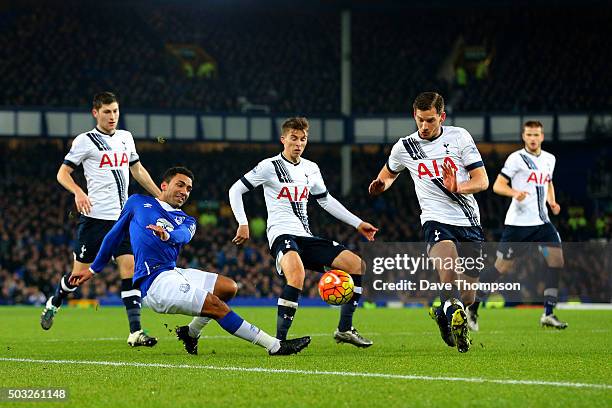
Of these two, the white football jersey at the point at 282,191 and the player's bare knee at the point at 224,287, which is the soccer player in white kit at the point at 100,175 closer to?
the white football jersey at the point at 282,191

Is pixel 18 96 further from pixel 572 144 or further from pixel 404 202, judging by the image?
pixel 572 144

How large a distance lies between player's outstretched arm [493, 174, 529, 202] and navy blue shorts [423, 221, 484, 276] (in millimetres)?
3321

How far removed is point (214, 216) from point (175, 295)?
93.6 ft

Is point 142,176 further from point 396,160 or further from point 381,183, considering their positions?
point 396,160

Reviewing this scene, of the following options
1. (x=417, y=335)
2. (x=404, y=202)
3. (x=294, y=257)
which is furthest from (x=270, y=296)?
(x=294, y=257)

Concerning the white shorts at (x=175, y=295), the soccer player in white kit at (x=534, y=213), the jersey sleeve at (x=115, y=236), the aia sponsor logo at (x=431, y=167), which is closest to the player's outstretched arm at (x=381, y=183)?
the aia sponsor logo at (x=431, y=167)

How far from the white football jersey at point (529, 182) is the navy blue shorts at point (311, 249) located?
443 centimetres

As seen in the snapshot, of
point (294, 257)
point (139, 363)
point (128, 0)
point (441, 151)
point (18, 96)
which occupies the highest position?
point (128, 0)

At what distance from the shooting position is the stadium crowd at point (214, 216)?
30328 mm

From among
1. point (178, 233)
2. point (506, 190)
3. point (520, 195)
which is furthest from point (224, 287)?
point (506, 190)

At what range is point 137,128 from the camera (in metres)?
39.5

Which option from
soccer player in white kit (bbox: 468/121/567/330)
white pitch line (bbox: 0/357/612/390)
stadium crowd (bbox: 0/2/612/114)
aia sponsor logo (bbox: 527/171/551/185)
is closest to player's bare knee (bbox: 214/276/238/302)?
white pitch line (bbox: 0/357/612/390)

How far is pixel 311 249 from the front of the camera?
9.88m

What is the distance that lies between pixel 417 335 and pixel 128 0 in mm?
31875
